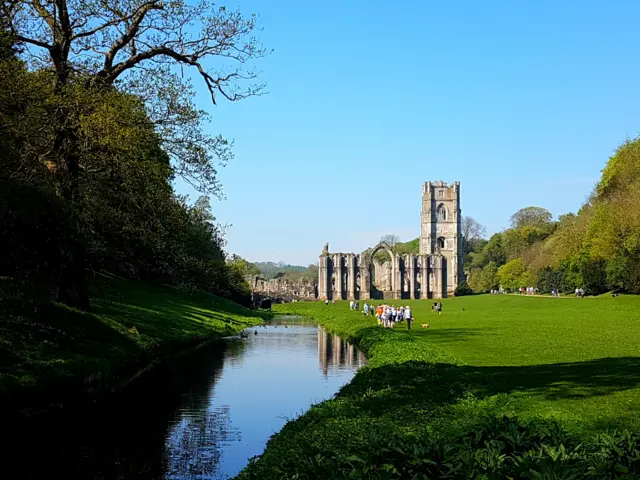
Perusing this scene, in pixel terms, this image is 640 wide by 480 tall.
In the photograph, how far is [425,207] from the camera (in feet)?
549

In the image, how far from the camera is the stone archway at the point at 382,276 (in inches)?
5418

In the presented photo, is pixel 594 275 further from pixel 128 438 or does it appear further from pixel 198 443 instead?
pixel 128 438

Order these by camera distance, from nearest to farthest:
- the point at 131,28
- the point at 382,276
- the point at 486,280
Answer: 1. the point at 131,28
2. the point at 486,280
3. the point at 382,276

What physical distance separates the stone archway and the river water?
10568 centimetres

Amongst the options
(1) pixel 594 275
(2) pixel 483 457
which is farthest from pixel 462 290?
(2) pixel 483 457

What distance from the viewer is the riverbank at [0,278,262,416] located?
18594 mm

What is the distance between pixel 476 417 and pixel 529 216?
151550 mm

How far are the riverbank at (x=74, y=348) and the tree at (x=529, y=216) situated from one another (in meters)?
126

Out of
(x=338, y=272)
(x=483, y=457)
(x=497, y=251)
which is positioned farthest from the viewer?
(x=497, y=251)

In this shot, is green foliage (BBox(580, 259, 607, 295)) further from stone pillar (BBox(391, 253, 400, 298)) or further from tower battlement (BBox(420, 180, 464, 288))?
tower battlement (BBox(420, 180, 464, 288))

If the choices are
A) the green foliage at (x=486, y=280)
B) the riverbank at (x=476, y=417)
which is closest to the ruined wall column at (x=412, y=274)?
the green foliage at (x=486, y=280)

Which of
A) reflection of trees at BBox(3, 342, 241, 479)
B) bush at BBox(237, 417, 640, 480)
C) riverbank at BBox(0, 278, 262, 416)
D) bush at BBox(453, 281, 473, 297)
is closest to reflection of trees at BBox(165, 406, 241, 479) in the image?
reflection of trees at BBox(3, 342, 241, 479)

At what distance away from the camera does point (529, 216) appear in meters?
159

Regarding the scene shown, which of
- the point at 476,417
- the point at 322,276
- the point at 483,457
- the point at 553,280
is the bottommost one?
the point at 476,417
